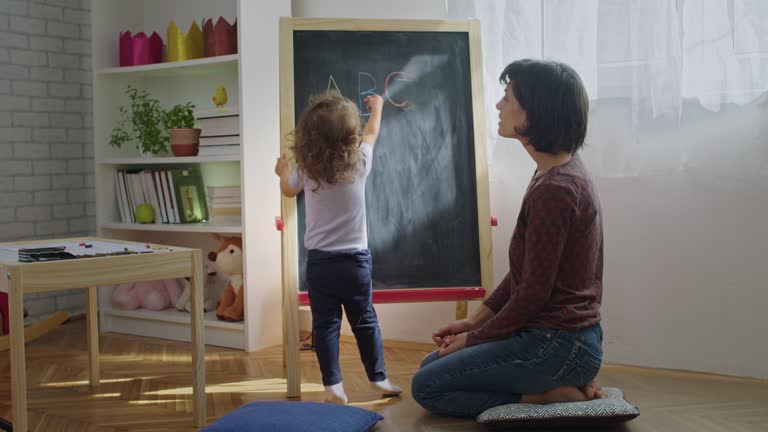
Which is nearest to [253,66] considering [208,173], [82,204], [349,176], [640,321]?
[208,173]

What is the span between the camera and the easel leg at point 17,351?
7.41 ft

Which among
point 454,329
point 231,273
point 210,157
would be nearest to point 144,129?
point 210,157

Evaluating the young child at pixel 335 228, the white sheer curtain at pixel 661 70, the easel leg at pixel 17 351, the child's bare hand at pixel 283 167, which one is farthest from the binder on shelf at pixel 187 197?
the easel leg at pixel 17 351

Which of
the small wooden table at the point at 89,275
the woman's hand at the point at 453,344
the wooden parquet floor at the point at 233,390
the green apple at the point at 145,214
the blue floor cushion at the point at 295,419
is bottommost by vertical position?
the wooden parquet floor at the point at 233,390

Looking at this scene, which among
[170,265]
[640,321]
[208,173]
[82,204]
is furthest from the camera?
[82,204]

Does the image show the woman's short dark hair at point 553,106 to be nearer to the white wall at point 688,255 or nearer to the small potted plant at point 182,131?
the white wall at point 688,255

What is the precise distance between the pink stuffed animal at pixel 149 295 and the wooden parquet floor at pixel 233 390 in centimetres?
28

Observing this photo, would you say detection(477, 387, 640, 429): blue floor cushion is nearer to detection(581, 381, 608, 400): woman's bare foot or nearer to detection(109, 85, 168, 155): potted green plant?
detection(581, 381, 608, 400): woman's bare foot

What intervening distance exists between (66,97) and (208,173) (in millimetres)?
972

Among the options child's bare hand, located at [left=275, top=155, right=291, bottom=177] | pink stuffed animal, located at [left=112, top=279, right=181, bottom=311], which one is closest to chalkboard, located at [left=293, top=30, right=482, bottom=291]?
child's bare hand, located at [left=275, top=155, right=291, bottom=177]

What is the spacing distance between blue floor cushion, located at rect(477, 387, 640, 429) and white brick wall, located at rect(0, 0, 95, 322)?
3136mm

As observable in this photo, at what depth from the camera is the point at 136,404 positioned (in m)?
2.96

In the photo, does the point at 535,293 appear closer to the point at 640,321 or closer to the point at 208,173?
the point at 640,321

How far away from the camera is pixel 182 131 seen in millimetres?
4059
